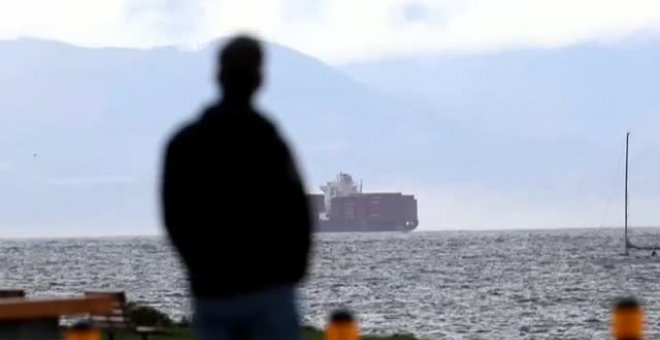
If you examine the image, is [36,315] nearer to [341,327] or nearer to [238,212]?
[341,327]

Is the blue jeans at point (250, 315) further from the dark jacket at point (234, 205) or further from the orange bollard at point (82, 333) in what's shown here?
the orange bollard at point (82, 333)

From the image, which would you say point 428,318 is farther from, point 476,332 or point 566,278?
point 566,278

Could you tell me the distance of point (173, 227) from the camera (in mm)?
7680

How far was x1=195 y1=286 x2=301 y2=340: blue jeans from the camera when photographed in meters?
7.58

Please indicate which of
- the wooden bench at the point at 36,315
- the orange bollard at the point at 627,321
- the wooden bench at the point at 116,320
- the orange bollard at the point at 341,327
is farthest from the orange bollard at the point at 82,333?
the wooden bench at the point at 116,320

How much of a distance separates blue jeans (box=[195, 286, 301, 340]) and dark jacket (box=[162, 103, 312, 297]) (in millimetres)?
36

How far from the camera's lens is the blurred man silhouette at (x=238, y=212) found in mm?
7586

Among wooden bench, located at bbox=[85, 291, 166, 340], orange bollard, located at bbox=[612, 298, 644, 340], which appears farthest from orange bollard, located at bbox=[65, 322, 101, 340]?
wooden bench, located at bbox=[85, 291, 166, 340]

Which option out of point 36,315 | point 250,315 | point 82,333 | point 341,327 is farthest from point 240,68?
point 36,315

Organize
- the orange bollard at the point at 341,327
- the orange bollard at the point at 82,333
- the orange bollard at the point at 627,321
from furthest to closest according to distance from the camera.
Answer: the orange bollard at the point at 82,333 → the orange bollard at the point at 627,321 → the orange bollard at the point at 341,327

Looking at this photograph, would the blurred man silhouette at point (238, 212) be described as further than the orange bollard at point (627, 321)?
No

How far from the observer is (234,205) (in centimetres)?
766

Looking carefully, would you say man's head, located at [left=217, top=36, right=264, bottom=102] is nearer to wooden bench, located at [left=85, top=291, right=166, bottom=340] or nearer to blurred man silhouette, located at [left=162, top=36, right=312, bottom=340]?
blurred man silhouette, located at [left=162, top=36, right=312, bottom=340]

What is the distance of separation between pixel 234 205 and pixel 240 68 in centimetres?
56
